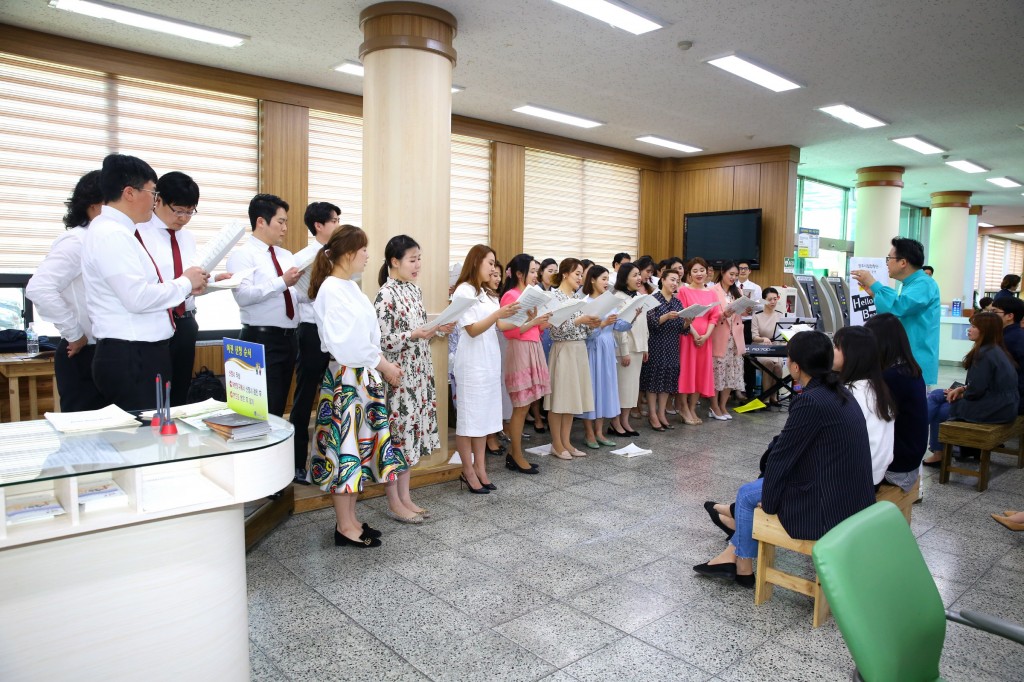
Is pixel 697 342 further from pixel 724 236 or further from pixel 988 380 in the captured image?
pixel 724 236

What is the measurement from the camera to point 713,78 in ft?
21.9

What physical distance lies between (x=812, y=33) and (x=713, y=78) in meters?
1.31

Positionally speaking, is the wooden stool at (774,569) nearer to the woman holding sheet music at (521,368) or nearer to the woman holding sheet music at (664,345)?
the woman holding sheet music at (521,368)

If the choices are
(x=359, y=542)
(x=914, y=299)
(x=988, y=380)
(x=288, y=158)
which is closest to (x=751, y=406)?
(x=988, y=380)

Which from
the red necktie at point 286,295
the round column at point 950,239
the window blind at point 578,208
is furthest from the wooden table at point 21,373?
the round column at point 950,239

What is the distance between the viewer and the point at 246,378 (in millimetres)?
2148

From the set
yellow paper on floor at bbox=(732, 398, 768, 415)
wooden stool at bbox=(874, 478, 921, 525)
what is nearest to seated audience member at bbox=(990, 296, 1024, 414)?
wooden stool at bbox=(874, 478, 921, 525)

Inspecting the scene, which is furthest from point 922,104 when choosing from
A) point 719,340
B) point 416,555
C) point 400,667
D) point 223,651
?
point 223,651

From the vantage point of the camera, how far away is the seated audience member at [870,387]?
3.05 metres

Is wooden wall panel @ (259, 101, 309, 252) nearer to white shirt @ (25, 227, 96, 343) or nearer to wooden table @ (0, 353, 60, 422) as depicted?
wooden table @ (0, 353, 60, 422)

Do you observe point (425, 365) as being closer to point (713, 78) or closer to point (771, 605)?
point (771, 605)

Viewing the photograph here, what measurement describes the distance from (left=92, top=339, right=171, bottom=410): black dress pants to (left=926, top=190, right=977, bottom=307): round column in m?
15.4

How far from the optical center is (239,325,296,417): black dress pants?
4125mm

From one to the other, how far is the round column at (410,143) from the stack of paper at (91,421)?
2.68 meters
